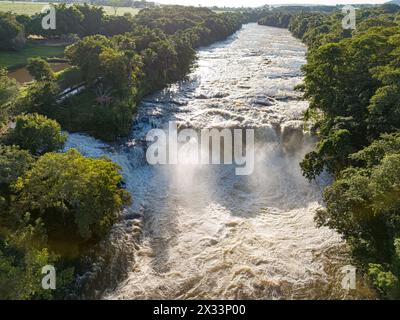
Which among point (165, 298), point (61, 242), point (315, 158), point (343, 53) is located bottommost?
point (165, 298)

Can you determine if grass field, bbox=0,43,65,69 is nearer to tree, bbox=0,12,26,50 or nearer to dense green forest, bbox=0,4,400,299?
tree, bbox=0,12,26,50

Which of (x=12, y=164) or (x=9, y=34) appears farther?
(x=9, y=34)

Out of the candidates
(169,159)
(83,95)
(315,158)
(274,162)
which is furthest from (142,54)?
(315,158)

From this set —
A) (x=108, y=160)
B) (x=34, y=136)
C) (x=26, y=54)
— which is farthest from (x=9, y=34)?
(x=108, y=160)

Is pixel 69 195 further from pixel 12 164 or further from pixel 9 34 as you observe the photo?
pixel 9 34

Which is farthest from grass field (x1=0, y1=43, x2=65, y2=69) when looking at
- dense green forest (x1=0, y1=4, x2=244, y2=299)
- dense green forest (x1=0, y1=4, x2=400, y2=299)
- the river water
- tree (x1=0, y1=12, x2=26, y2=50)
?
the river water
